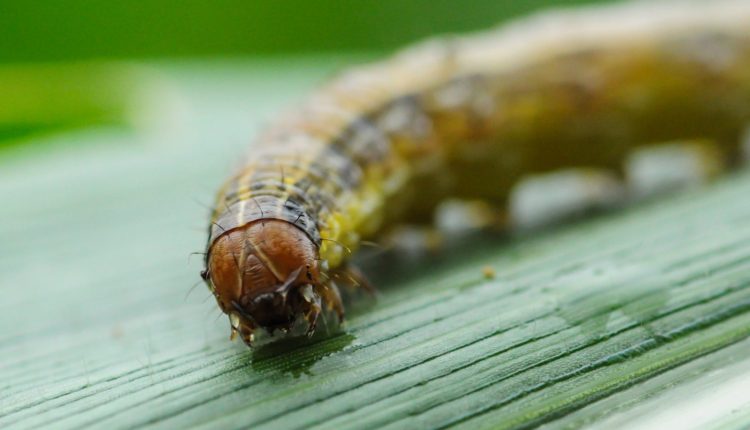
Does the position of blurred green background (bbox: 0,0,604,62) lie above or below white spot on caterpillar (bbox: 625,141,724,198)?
above

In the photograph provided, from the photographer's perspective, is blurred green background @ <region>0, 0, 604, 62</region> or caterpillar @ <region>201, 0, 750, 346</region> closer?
caterpillar @ <region>201, 0, 750, 346</region>

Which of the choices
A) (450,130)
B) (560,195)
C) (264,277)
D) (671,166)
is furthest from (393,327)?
(671,166)

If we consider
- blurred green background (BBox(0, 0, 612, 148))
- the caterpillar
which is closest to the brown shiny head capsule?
the caterpillar

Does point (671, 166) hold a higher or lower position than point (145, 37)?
lower

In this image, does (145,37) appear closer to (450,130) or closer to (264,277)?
(450,130)

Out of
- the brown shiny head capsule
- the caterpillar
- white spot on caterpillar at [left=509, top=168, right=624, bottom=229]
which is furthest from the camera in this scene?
white spot on caterpillar at [left=509, top=168, right=624, bottom=229]

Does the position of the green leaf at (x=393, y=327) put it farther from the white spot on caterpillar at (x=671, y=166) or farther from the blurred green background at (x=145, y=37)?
the blurred green background at (x=145, y=37)

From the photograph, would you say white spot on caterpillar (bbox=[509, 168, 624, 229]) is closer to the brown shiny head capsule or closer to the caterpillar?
the caterpillar

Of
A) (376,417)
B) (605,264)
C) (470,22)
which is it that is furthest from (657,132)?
(470,22)
